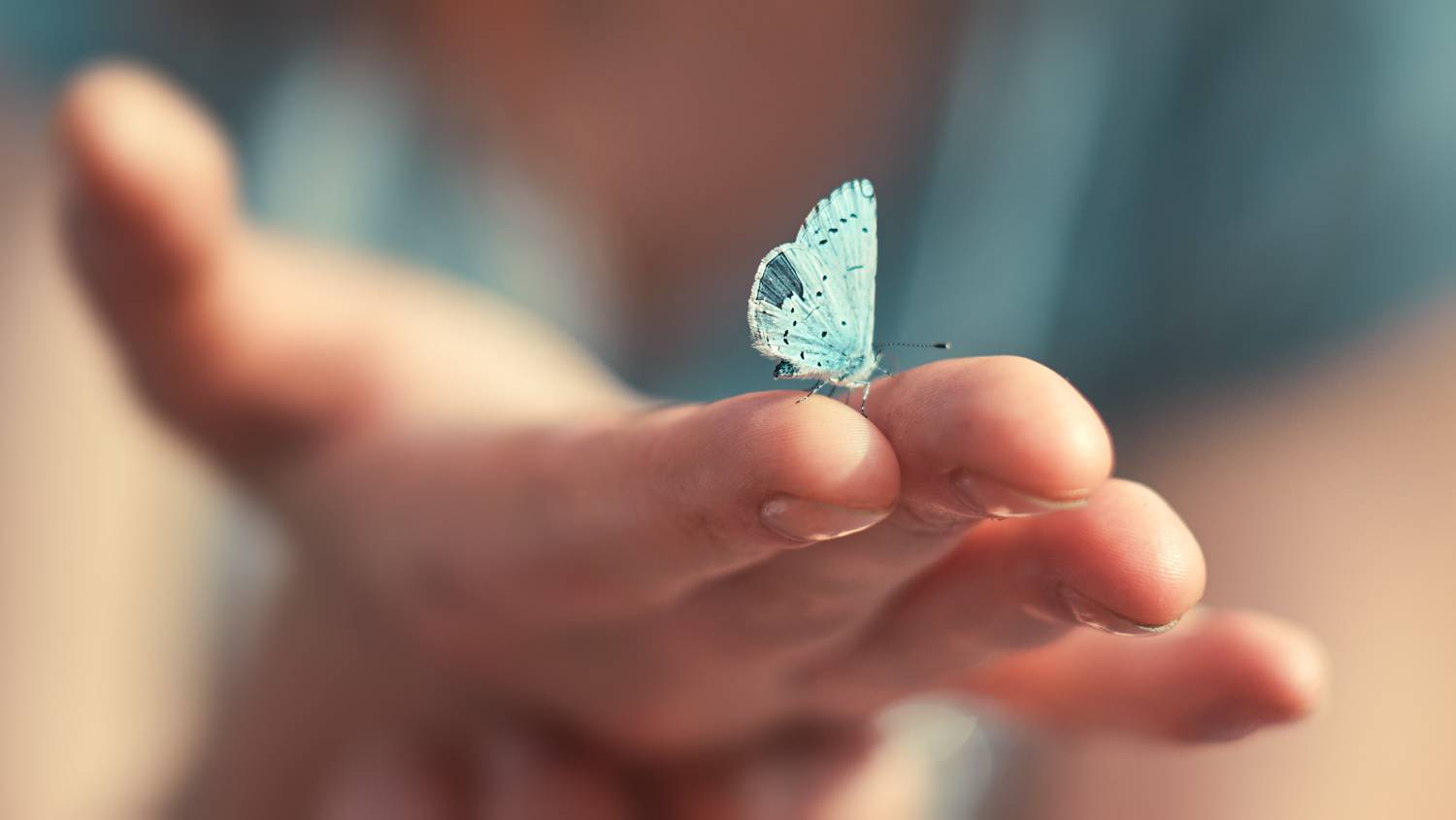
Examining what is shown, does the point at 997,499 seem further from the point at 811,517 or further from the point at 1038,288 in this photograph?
the point at 1038,288

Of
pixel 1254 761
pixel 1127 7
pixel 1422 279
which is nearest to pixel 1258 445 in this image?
pixel 1422 279

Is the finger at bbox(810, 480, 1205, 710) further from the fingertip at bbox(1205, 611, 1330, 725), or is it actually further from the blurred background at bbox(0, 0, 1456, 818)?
the blurred background at bbox(0, 0, 1456, 818)

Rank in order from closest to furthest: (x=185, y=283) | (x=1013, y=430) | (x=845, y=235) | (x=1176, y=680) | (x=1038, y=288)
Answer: (x=1013, y=430) → (x=845, y=235) → (x=1176, y=680) → (x=185, y=283) → (x=1038, y=288)

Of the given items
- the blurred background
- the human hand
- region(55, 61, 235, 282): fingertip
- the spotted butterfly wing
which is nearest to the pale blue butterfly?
the spotted butterfly wing

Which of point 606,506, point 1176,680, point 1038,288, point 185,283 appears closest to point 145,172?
point 185,283

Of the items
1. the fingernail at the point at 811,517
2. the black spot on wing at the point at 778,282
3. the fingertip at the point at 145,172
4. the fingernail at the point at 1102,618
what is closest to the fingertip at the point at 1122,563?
the fingernail at the point at 1102,618
